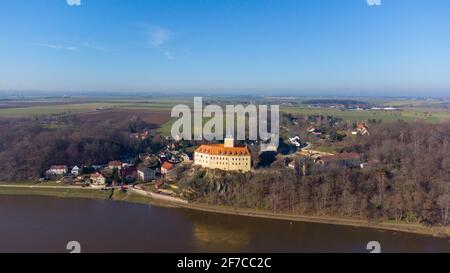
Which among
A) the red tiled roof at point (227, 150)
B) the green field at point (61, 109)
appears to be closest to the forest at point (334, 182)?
the red tiled roof at point (227, 150)

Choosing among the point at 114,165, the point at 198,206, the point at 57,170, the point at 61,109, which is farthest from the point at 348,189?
the point at 61,109

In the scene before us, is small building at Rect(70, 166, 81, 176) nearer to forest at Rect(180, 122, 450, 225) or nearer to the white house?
the white house

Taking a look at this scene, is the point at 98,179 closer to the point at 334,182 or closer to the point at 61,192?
the point at 61,192

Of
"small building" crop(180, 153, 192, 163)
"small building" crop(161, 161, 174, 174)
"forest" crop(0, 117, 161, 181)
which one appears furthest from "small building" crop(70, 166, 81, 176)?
"small building" crop(180, 153, 192, 163)

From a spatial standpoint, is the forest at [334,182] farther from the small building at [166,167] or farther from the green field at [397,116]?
the green field at [397,116]

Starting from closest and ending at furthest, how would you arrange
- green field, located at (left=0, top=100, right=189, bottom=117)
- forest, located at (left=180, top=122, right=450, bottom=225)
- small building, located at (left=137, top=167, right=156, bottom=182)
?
forest, located at (left=180, top=122, right=450, bottom=225), small building, located at (left=137, top=167, right=156, bottom=182), green field, located at (left=0, top=100, right=189, bottom=117)

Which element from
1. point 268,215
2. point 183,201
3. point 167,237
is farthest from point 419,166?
point 167,237
